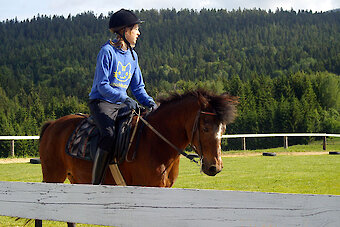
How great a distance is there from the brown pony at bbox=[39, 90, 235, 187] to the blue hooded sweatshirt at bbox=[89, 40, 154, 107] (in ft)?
1.72

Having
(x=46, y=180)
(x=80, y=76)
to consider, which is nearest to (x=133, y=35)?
(x=46, y=180)

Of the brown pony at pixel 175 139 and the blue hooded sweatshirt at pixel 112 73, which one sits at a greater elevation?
the blue hooded sweatshirt at pixel 112 73

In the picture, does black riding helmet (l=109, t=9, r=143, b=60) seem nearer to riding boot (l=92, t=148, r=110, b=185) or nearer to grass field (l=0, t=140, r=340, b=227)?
riding boot (l=92, t=148, r=110, b=185)

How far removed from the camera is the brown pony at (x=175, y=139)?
495 centimetres

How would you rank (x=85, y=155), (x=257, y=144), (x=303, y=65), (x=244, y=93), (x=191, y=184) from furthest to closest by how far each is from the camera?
1. (x=303, y=65)
2. (x=244, y=93)
3. (x=257, y=144)
4. (x=191, y=184)
5. (x=85, y=155)

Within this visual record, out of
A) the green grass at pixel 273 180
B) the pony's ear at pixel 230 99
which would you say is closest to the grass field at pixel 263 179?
the green grass at pixel 273 180

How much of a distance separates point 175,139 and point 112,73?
1.13m

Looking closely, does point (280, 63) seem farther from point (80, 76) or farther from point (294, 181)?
point (294, 181)

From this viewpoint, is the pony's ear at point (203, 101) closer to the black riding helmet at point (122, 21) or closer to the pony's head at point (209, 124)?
the pony's head at point (209, 124)

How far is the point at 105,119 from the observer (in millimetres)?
5324

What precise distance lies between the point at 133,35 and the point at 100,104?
100 centimetres

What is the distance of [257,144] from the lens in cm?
5547

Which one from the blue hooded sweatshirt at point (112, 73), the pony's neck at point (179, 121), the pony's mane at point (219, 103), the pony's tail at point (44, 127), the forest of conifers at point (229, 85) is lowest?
the forest of conifers at point (229, 85)

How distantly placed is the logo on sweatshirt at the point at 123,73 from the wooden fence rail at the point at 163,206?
6.47ft
